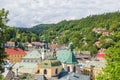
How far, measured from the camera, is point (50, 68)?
52.4m

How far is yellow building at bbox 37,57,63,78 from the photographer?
52500 millimetres

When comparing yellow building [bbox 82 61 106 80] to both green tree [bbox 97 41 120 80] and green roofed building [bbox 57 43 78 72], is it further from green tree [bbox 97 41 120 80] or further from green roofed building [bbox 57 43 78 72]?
green tree [bbox 97 41 120 80]

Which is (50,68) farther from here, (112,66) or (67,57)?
(112,66)

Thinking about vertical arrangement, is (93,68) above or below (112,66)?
below

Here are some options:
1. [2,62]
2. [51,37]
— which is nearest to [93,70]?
[2,62]

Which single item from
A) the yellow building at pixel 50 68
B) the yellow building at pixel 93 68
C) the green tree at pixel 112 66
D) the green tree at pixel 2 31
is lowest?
the yellow building at pixel 93 68

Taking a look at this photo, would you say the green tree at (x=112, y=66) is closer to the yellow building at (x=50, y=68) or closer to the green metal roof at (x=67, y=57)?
the yellow building at (x=50, y=68)

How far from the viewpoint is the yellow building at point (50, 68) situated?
52.5m

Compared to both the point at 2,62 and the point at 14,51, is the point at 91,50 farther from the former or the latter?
the point at 2,62

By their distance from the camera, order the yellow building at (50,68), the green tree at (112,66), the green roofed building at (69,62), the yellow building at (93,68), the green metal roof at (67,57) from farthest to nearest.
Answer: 1. the yellow building at (93,68)
2. the green metal roof at (67,57)
3. the green roofed building at (69,62)
4. the yellow building at (50,68)
5. the green tree at (112,66)

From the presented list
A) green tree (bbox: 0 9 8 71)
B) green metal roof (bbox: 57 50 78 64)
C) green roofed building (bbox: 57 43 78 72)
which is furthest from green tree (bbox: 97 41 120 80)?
green metal roof (bbox: 57 50 78 64)

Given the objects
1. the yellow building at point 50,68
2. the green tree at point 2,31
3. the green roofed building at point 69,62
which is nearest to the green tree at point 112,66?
the green tree at point 2,31

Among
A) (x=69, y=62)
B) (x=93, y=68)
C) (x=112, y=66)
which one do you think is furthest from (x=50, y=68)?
(x=112, y=66)

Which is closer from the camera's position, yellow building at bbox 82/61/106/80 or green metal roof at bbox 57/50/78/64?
green metal roof at bbox 57/50/78/64
